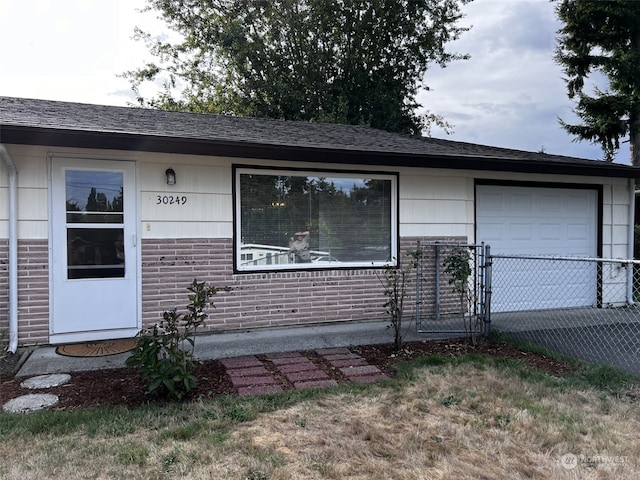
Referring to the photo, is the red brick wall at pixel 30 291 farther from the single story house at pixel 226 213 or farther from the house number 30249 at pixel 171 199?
the house number 30249 at pixel 171 199

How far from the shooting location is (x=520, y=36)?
9633 millimetres

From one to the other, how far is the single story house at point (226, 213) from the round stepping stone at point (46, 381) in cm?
106

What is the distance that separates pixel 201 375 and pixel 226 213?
2277 millimetres

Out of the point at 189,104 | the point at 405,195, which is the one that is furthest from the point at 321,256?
the point at 189,104

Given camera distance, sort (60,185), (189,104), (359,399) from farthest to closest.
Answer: (189,104) → (60,185) → (359,399)

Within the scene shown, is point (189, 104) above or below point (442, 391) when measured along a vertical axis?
above

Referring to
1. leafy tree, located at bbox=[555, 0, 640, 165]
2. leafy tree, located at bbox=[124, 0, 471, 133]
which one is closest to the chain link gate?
leafy tree, located at bbox=[124, 0, 471, 133]

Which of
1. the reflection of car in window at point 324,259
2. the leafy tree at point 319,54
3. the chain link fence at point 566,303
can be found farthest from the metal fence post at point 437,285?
the leafy tree at point 319,54

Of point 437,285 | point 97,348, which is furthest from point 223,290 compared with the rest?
point 437,285

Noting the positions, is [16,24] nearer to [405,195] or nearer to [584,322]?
[405,195]

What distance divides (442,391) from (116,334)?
3.82 meters

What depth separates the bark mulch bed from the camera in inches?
141

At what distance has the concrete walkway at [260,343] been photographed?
4.39 meters

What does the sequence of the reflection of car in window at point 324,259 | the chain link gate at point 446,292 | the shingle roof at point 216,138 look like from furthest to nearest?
the reflection of car in window at point 324,259, the chain link gate at point 446,292, the shingle roof at point 216,138
